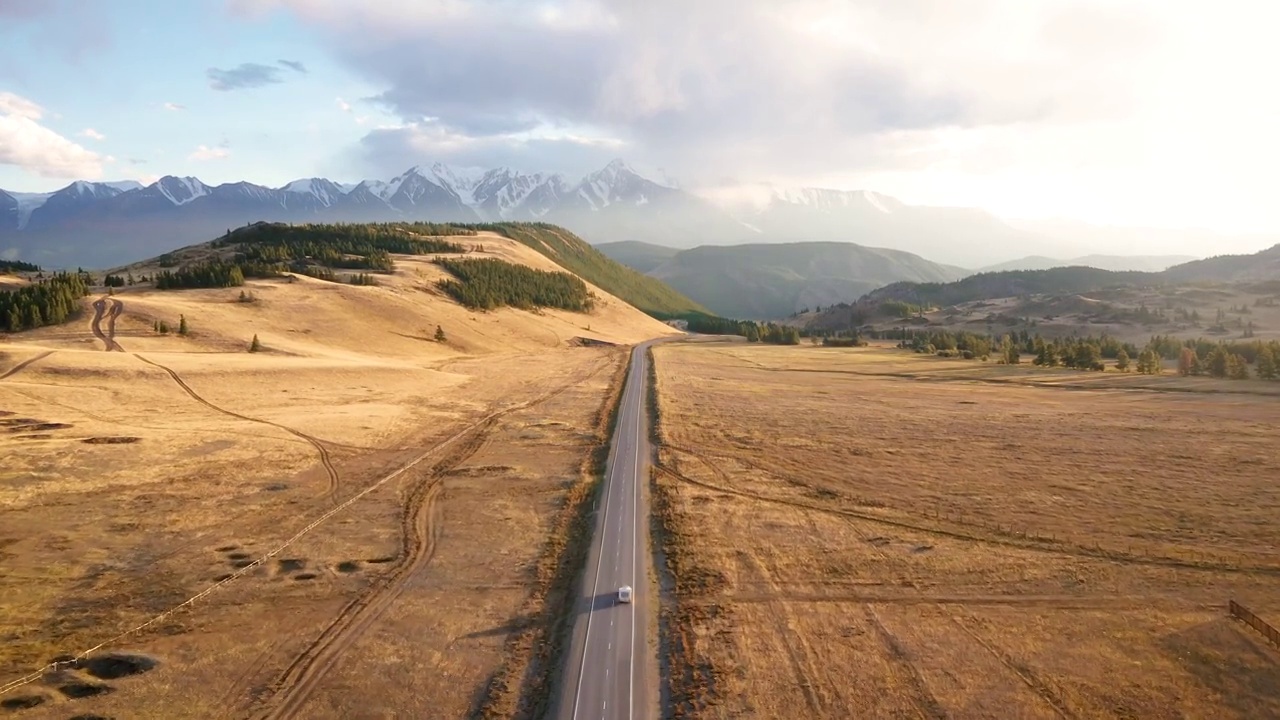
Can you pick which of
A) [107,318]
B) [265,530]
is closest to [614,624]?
[265,530]

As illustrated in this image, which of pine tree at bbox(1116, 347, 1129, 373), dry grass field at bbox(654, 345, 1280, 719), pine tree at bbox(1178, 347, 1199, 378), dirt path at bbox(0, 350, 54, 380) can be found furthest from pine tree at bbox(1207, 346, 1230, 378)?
dirt path at bbox(0, 350, 54, 380)

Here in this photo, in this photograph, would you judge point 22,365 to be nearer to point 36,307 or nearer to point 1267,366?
point 36,307

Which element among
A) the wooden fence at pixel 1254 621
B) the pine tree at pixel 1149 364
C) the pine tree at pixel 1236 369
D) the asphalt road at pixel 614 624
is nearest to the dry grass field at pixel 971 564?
the wooden fence at pixel 1254 621

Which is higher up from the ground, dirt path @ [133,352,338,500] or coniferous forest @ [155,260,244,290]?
coniferous forest @ [155,260,244,290]

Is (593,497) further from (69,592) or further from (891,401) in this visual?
(891,401)

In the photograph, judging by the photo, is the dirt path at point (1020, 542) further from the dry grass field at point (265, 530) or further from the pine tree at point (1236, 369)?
the pine tree at point (1236, 369)

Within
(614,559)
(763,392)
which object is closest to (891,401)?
(763,392)

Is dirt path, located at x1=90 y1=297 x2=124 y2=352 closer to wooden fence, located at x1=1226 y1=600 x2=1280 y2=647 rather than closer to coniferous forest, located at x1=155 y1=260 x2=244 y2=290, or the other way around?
coniferous forest, located at x1=155 y1=260 x2=244 y2=290
